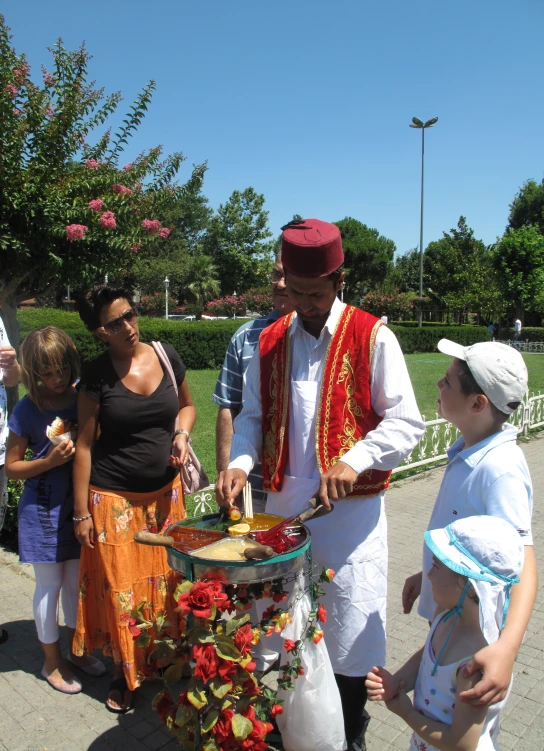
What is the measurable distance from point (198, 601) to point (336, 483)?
1.90 ft

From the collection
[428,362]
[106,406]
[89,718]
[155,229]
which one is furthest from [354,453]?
[428,362]

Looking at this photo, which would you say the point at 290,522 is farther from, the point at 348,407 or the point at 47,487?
the point at 47,487

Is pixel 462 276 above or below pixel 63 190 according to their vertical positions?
above

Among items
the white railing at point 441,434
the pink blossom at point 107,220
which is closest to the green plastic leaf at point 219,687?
the white railing at point 441,434

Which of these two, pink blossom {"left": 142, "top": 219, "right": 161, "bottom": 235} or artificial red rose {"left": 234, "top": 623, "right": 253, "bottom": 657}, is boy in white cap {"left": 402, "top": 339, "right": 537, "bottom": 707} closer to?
artificial red rose {"left": 234, "top": 623, "right": 253, "bottom": 657}

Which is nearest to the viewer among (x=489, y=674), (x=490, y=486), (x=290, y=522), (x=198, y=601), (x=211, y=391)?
(x=489, y=674)

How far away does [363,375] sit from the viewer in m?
2.26

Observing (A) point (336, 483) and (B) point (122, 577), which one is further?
(B) point (122, 577)

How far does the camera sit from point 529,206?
51031 millimetres

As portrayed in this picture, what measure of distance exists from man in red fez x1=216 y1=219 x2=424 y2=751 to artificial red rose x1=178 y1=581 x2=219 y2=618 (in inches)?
18.3

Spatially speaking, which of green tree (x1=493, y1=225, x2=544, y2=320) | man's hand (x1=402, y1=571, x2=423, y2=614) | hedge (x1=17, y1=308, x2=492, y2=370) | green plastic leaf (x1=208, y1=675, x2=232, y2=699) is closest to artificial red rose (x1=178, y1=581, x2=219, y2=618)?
green plastic leaf (x1=208, y1=675, x2=232, y2=699)

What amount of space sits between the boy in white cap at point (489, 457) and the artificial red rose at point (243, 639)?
2.10 ft

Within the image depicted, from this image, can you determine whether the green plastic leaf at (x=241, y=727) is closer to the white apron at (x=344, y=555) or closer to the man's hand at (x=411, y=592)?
the white apron at (x=344, y=555)

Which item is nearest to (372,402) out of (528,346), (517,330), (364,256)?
(517,330)
